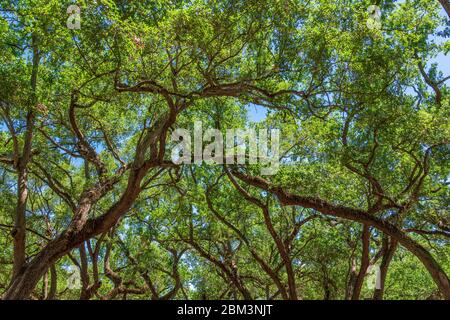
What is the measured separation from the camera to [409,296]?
50.5 feet

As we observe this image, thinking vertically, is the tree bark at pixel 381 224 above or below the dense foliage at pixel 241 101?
below

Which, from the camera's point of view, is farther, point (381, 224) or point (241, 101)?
point (241, 101)

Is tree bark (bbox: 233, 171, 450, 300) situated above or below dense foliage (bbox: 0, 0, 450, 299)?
below

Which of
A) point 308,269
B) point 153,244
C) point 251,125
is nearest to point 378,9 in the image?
point 251,125

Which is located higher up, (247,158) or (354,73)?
(354,73)

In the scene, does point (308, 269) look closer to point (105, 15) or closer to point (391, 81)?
point (391, 81)

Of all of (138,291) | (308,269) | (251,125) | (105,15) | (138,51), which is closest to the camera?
(105,15)

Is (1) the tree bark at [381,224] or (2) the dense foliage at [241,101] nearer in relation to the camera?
(2) the dense foliage at [241,101]

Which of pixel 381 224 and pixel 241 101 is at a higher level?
pixel 241 101

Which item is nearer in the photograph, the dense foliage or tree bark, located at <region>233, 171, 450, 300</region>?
the dense foliage

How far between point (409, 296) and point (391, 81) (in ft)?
32.0

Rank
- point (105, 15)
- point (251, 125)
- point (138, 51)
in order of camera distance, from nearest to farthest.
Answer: point (105, 15) < point (138, 51) < point (251, 125)
